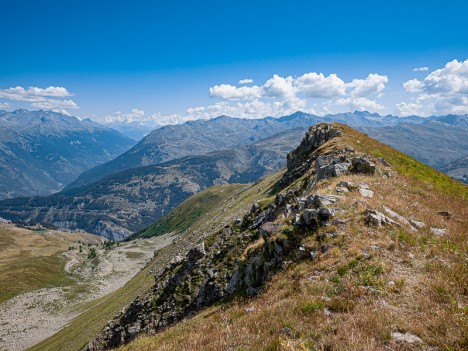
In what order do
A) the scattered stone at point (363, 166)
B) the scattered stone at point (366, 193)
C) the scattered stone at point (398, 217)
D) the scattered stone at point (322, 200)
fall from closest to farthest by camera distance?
the scattered stone at point (398, 217)
the scattered stone at point (322, 200)
the scattered stone at point (366, 193)
the scattered stone at point (363, 166)

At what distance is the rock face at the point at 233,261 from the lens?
18750mm

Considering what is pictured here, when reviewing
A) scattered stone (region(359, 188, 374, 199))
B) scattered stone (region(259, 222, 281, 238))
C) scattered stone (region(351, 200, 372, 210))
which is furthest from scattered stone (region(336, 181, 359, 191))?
scattered stone (region(259, 222, 281, 238))

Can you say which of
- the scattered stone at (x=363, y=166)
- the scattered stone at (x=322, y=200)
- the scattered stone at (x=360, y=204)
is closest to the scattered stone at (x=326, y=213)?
the scattered stone at (x=322, y=200)

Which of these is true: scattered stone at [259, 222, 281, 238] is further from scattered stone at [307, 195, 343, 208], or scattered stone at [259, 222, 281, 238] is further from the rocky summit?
scattered stone at [307, 195, 343, 208]

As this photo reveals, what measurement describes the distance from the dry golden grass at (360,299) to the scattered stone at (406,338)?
16cm

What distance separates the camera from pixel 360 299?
35.3ft

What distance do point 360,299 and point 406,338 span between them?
2.44 meters

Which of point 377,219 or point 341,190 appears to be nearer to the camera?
point 377,219

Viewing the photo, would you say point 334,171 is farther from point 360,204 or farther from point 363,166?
point 360,204

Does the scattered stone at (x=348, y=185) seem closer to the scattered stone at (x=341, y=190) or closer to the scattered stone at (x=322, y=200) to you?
the scattered stone at (x=341, y=190)

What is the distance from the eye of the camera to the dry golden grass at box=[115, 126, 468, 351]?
8477 mm

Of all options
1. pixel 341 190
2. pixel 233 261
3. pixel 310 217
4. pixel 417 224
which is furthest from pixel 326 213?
pixel 233 261

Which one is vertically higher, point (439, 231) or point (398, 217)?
point (398, 217)

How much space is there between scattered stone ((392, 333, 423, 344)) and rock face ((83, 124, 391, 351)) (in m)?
7.12
